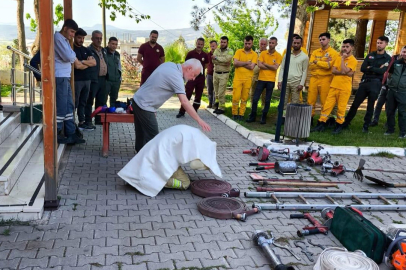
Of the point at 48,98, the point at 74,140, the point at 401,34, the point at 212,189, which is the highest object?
the point at 401,34

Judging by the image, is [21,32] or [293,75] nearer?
[293,75]

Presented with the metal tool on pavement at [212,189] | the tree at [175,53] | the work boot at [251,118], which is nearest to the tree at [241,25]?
the tree at [175,53]

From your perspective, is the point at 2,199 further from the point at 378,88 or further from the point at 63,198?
the point at 378,88

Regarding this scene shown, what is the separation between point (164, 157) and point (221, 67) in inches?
245

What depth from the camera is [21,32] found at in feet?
51.5

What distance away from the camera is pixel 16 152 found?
5430 millimetres

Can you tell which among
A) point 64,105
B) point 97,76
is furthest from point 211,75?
point 64,105

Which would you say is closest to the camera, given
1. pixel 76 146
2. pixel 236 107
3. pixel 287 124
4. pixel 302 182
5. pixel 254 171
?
pixel 302 182

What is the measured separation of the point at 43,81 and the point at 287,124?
4.92 meters

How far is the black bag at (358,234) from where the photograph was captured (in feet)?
11.8

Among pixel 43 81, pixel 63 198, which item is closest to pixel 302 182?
pixel 63 198

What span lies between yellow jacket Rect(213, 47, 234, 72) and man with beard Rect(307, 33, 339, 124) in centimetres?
233

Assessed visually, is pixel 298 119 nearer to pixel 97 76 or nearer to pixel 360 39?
pixel 97 76

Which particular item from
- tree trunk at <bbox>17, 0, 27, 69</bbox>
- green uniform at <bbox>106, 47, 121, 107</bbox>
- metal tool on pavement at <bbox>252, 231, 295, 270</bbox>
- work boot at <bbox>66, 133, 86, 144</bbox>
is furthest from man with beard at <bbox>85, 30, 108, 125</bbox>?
tree trunk at <bbox>17, 0, 27, 69</bbox>
